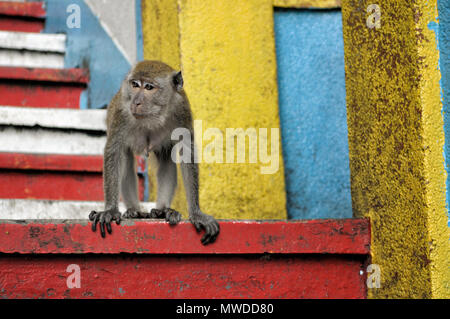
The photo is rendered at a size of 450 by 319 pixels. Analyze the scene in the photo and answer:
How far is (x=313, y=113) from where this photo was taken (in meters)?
2.93

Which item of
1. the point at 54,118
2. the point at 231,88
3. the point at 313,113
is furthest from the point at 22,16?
the point at 313,113

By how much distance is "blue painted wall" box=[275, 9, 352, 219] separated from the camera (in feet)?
9.44

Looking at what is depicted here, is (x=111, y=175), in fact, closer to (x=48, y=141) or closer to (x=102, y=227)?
(x=102, y=227)

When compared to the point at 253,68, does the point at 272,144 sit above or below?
below

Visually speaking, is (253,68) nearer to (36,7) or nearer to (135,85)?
(135,85)

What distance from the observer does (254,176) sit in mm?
2688

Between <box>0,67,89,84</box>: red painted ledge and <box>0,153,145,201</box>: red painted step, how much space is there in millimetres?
757

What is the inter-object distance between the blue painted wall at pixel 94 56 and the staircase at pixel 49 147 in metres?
0.08

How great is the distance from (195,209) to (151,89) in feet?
1.88

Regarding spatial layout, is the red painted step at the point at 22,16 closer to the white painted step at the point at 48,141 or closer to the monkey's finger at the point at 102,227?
the white painted step at the point at 48,141

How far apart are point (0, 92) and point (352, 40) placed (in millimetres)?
2394

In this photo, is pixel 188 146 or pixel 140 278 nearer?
pixel 140 278
